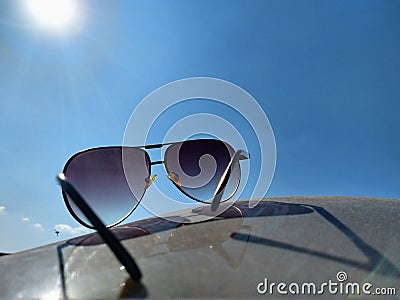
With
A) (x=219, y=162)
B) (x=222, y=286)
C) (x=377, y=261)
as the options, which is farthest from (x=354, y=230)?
(x=219, y=162)

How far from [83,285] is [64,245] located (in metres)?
0.17

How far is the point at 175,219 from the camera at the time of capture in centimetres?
52

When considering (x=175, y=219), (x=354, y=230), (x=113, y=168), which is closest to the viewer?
(x=354, y=230)

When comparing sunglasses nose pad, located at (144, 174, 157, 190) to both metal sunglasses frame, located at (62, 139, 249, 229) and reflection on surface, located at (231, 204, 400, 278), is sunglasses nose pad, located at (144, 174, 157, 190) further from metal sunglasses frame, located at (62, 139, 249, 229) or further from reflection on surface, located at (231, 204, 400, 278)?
reflection on surface, located at (231, 204, 400, 278)

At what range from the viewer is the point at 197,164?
2.64ft

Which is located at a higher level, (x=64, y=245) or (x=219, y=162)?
(x=219, y=162)

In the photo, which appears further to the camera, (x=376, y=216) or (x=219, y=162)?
(x=219, y=162)

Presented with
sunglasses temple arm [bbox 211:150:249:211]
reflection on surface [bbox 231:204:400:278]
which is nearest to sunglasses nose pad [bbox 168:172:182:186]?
sunglasses temple arm [bbox 211:150:249:211]

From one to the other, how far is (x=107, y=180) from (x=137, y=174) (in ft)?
0.26

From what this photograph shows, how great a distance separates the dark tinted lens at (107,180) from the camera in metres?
0.59

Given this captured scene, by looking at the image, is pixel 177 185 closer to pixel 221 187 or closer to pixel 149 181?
pixel 149 181

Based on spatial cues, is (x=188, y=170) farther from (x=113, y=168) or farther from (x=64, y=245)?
(x=64, y=245)

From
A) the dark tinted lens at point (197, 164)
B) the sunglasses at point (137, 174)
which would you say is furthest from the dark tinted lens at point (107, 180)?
the dark tinted lens at point (197, 164)

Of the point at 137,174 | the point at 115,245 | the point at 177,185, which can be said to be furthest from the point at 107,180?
the point at 115,245
